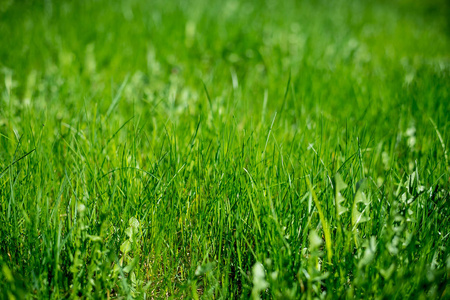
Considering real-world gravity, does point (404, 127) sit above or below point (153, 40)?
below

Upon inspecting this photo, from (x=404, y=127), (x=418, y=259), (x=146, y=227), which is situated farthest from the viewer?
(x=404, y=127)

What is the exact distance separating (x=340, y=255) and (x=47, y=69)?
2.93 metres

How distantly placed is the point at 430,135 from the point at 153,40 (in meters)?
2.94

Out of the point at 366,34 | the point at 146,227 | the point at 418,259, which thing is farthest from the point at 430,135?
the point at 366,34

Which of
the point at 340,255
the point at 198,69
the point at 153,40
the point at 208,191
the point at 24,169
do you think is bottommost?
the point at 340,255

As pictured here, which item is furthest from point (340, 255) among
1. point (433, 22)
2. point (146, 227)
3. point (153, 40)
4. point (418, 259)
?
point (433, 22)

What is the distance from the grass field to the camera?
1.08 m

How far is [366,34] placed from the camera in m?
5.19

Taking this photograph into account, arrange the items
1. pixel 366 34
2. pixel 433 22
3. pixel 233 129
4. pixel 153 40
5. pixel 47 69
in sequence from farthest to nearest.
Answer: pixel 433 22 → pixel 366 34 → pixel 153 40 → pixel 47 69 → pixel 233 129

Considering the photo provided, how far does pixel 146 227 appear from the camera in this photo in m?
1.27

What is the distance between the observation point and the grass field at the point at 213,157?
1084mm

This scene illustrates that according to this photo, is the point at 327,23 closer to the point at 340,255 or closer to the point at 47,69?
the point at 47,69

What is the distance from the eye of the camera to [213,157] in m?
1.62

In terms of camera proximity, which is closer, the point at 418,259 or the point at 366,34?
the point at 418,259
